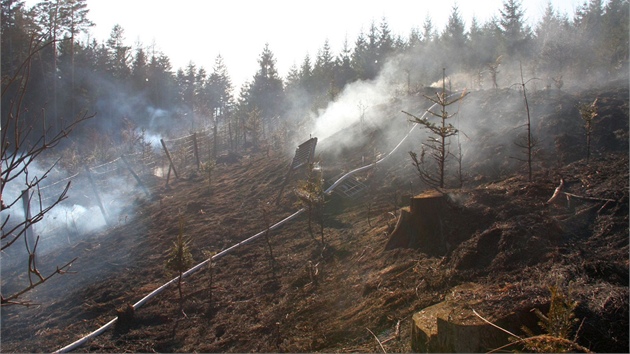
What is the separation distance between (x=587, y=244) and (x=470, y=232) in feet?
4.36

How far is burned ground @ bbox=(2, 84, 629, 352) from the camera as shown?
4.42 metres

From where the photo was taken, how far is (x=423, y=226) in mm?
6371

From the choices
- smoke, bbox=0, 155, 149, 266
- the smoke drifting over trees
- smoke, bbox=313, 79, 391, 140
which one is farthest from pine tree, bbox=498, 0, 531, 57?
smoke, bbox=0, 155, 149, 266

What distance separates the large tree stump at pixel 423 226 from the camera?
20.2ft

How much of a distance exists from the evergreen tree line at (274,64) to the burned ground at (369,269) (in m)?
13.8

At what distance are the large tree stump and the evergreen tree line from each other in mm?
16079

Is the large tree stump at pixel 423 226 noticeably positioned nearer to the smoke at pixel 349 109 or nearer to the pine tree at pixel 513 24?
the smoke at pixel 349 109

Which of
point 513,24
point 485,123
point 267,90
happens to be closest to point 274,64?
point 267,90

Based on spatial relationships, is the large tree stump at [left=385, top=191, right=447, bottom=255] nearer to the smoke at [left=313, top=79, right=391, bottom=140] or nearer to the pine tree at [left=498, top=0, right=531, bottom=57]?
the smoke at [left=313, top=79, right=391, bottom=140]

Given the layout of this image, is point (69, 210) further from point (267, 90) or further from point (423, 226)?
point (267, 90)

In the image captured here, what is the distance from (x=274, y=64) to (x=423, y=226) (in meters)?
44.0

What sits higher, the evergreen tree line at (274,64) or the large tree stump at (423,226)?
the evergreen tree line at (274,64)

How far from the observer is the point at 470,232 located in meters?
5.85

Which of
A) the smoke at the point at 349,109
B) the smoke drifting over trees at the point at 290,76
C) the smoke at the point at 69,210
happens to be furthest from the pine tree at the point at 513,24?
the smoke at the point at 69,210
